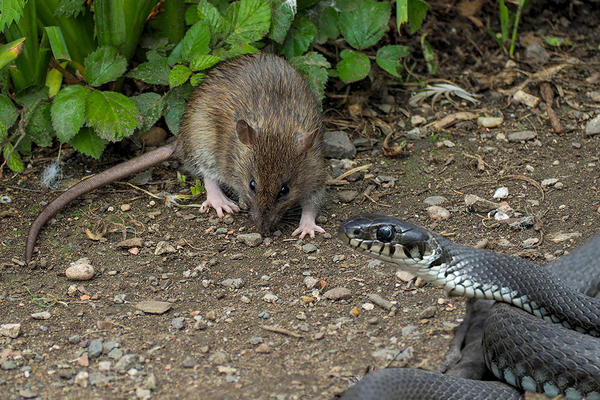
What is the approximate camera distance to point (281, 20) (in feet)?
21.3

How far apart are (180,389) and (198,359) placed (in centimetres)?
31

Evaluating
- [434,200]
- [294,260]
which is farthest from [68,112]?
[434,200]

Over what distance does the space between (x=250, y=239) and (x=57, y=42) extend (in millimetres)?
2246

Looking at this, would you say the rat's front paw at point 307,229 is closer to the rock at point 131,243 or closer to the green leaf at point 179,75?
the rock at point 131,243

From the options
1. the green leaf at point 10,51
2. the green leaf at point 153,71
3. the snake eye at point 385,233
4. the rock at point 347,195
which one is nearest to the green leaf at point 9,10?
the green leaf at point 10,51

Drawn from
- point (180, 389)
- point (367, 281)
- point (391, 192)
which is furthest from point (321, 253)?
point (180, 389)

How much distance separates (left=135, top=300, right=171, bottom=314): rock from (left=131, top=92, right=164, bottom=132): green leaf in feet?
6.05

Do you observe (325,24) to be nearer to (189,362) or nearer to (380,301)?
(380,301)

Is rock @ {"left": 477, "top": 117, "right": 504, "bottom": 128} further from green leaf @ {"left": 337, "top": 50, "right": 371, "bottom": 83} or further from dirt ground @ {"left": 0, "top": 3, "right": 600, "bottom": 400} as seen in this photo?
green leaf @ {"left": 337, "top": 50, "right": 371, "bottom": 83}

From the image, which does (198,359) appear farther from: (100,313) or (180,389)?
(100,313)

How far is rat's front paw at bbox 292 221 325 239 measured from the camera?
19.0 feet

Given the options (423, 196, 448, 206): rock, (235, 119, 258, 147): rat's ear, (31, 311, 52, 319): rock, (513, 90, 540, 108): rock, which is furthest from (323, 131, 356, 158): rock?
(31, 311, 52, 319): rock

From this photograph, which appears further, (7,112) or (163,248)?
(7,112)

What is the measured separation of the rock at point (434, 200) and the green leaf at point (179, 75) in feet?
6.98
